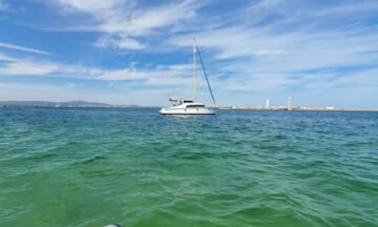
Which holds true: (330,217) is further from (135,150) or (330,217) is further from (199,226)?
(135,150)

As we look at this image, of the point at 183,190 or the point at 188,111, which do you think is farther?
the point at 188,111

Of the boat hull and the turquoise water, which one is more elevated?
the boat hull

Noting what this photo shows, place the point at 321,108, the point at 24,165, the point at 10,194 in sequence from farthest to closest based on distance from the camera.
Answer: the point at 321,108 < the point at 24,165 < the point at 10,194

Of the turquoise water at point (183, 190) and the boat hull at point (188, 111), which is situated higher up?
the boat hull at point (188, 111)

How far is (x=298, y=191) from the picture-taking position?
7.30 metres

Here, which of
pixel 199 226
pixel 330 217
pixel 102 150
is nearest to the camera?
pixel 199 226

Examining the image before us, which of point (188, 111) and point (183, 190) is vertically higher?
point (188, 111)

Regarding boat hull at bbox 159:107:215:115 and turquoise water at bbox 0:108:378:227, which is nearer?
turquoise water at bbox 0:108:378:227

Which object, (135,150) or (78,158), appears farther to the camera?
(135,150)

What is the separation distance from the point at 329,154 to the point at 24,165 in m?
12.7

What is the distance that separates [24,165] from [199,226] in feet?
24.4

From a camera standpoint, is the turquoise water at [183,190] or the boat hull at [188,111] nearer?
the turquoise water at [183,190]

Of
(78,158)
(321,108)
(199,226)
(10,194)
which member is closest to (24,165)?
(78,158)

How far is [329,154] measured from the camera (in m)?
13.5
